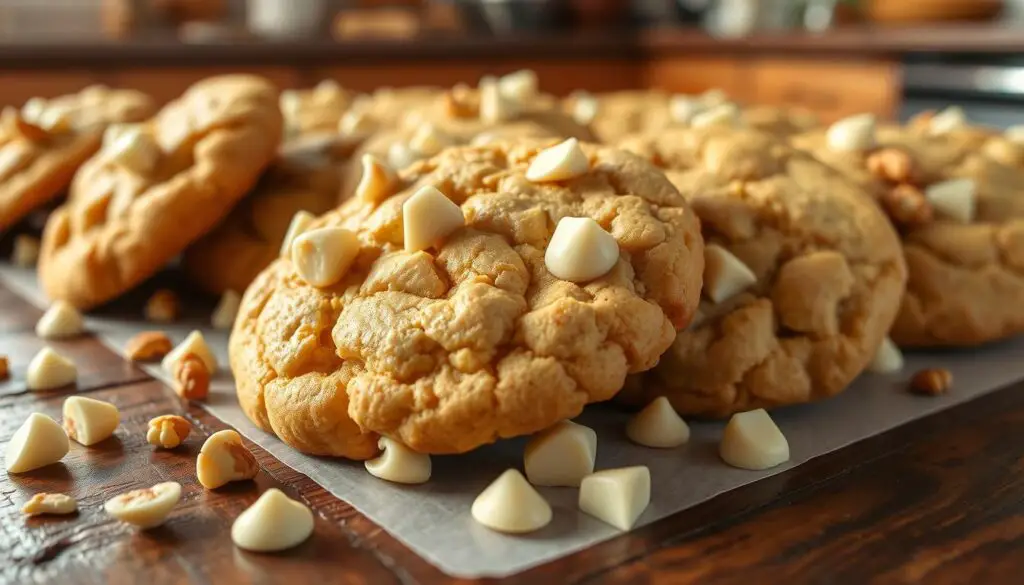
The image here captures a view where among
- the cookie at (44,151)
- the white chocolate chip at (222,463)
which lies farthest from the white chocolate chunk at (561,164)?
the cookie at (44,151)

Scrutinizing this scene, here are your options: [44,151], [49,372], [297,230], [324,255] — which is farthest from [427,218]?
[44,151]

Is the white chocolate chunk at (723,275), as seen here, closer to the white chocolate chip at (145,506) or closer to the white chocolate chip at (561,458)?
the white chocolate chip at (561,458)

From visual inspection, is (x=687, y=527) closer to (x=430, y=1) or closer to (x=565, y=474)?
(x=565, y=474)

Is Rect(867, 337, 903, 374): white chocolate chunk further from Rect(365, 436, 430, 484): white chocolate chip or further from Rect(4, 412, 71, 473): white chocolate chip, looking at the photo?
Rect(4, 412, 71, 473): white chocolate chip

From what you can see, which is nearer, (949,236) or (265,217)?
(949,236)

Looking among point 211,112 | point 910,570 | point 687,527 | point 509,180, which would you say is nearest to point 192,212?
point 211,112

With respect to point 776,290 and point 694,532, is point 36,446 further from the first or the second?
point 776,290
